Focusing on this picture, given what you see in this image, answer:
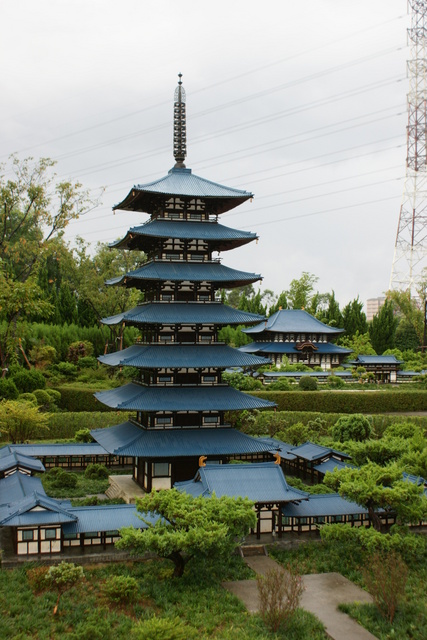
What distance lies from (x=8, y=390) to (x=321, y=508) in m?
29.2

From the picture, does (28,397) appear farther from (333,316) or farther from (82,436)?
(333,316)

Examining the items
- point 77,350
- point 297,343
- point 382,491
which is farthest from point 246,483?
point 297,343

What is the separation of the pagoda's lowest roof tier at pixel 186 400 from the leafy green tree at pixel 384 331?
51.4 metres

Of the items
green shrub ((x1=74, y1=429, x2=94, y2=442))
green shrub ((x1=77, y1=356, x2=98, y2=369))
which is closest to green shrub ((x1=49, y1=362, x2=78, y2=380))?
green shrub ((x1=77, y1=356, x2=98, y2=369))

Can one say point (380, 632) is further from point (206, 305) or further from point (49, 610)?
point (206, 305)

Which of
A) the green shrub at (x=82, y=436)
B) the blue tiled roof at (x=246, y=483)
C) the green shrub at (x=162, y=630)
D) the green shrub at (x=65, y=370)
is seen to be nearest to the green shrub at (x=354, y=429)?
the blue tiled roof at (x=246, y=483)

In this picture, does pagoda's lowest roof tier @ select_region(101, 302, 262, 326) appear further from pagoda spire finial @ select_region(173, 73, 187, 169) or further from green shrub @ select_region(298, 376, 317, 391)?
green shrub @ select_region(298, 376, 317, 391)

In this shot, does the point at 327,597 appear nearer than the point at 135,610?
No

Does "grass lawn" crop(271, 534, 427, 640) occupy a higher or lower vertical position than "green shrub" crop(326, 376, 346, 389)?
lower

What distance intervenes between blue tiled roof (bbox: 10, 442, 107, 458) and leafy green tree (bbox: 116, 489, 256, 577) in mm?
15907

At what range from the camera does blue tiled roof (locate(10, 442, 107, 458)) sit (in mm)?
37875

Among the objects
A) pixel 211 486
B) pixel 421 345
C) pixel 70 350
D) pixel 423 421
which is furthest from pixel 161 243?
pixel 421 345

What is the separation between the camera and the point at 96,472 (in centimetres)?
3753

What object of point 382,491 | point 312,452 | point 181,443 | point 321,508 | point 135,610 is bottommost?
point 135,610
